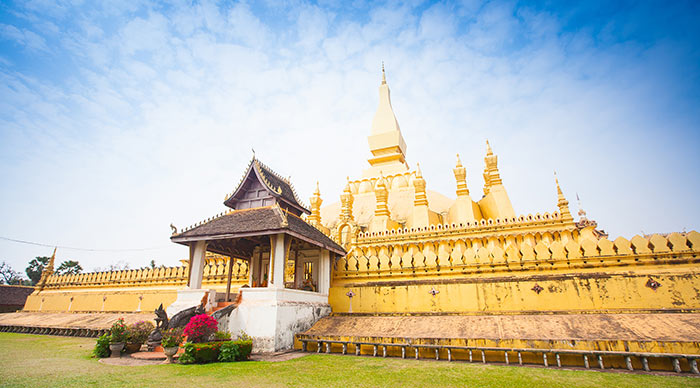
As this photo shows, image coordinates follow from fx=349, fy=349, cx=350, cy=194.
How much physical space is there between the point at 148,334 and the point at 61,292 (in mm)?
14776

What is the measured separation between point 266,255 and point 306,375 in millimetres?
8117

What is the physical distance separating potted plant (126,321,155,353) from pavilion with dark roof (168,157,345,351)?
1.46 metres

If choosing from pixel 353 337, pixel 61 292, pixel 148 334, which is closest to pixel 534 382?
pixel 353 337

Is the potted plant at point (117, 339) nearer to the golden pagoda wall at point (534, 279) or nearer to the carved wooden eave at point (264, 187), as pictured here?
the carved wooden eave at point (264, 187)

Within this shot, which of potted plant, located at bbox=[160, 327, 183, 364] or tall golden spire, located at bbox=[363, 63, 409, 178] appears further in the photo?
tall golden spire, located at bbox=[363, 63, 409, 178]

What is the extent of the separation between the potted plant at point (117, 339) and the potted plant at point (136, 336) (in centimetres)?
13

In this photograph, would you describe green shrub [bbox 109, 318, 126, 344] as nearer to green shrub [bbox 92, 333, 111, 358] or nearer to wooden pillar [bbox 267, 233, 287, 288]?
green shrub [bbox 92, 333, 111, 358]

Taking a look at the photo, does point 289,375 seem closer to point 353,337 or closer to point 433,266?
point 353,337

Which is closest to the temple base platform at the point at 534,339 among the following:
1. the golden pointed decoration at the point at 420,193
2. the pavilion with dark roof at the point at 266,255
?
the pavilion with dark roof at the point at 266,255

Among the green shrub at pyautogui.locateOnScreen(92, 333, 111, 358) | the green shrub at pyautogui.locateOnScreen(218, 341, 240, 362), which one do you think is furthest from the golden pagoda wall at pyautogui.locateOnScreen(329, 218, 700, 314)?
the green shrub at pyautogui.locateOnScreen(92, 333, 111, 358)

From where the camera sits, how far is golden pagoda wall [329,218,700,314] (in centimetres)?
924

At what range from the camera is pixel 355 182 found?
30.9 meters

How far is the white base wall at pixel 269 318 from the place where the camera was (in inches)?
384

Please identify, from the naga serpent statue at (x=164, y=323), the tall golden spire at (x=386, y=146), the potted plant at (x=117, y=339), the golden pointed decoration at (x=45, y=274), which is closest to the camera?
the potted plant at (x=117, y=339)
